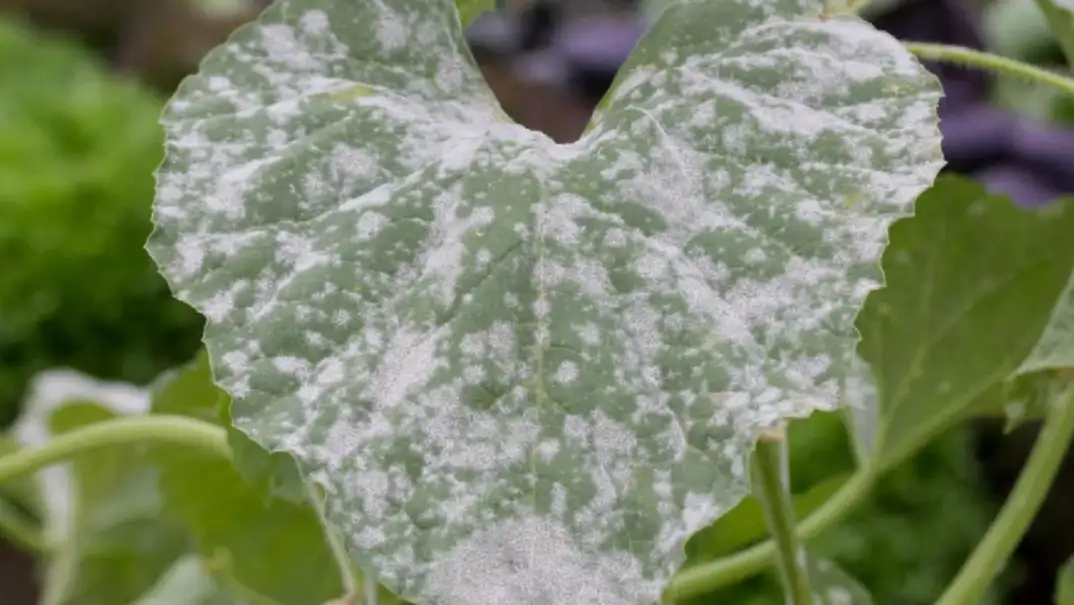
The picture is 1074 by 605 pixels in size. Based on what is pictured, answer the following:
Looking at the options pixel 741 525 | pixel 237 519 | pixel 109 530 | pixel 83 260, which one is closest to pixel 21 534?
pixel 109 530

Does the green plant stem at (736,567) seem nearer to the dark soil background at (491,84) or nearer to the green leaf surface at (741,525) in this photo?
the green leaf surface at (741,525)

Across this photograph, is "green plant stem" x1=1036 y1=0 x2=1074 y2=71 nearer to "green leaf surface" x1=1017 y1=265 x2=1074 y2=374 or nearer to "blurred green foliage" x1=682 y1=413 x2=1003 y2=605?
"green leaf surface" x1=1017 y1=265 x2=1074 y2=374

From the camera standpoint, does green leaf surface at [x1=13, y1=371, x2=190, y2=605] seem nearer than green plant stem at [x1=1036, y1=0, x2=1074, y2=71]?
No

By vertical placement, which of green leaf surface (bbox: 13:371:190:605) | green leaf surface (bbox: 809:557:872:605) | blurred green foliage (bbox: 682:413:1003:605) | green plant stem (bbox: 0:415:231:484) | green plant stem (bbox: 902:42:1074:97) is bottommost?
blurred green foliage (bbox: 682:413:1003:605)

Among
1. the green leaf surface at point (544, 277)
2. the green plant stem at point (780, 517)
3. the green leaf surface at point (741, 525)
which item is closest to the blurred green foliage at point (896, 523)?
the green leaf surface at point (741, 525)

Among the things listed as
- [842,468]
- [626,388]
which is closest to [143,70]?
[842,468]

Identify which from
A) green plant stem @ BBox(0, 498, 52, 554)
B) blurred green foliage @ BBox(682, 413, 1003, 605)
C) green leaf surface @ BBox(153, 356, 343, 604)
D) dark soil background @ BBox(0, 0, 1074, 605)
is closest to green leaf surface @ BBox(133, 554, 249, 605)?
green leaf surface @ BBox(153, 356, 343, 604)
